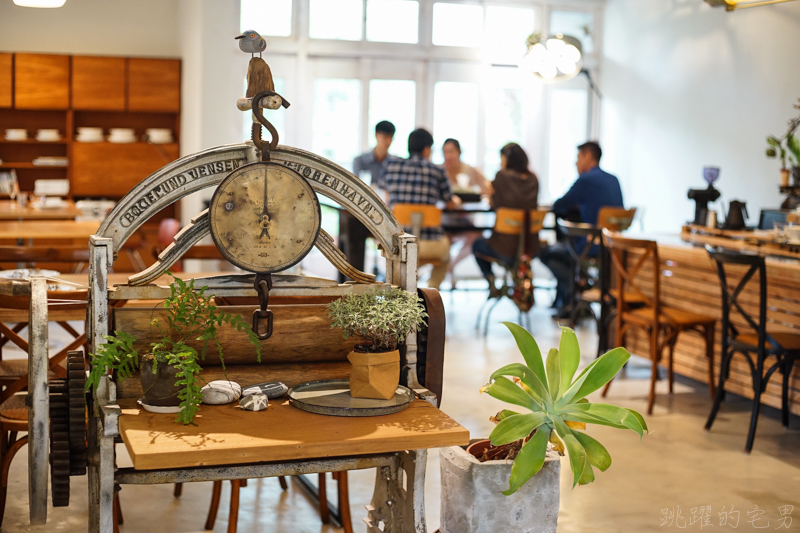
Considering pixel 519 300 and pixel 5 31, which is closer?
pixel 519 300

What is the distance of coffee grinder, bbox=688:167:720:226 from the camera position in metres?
5.89

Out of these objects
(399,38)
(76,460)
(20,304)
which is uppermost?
(399,38)

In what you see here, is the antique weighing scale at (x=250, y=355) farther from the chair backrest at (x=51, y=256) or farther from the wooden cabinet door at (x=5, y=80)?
the wooden cabinet door at (x=5, y=80)

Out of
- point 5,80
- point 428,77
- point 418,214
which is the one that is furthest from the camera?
point 428,77

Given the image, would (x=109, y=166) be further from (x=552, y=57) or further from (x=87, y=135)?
(x=552, y=57)

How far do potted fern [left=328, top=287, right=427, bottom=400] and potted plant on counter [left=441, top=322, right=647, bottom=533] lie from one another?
271 mm

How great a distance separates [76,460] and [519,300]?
15.0 feet

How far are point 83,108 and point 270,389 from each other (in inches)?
286

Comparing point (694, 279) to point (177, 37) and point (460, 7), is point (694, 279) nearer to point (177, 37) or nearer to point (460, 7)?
point (460, 7)

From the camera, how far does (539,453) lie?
213 centimetres

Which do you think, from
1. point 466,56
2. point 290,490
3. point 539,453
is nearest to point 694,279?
point 290,490

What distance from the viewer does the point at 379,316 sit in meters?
2.10

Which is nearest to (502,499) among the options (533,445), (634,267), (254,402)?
(533,445)

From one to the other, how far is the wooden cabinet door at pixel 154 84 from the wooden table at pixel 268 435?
7.12 m
